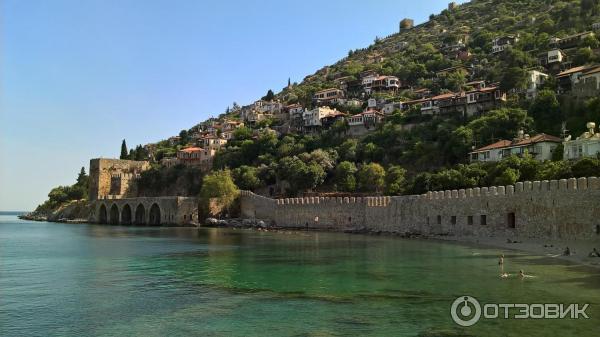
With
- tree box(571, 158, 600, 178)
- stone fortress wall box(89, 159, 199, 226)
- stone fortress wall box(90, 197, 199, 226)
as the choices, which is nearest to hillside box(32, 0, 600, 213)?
tree box(571, 158, 600, 178)

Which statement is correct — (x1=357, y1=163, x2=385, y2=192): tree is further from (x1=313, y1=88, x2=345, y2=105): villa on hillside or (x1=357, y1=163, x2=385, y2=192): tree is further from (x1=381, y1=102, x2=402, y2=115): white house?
(x1=313, y1=88, x2=345, y2=105): villa on hillside

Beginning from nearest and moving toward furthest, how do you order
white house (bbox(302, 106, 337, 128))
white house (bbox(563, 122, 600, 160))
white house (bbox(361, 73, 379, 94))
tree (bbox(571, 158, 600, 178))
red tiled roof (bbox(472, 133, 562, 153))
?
tree (bbox(571, 158, 600, 178)), white house (bbox(563, 122, 600, 160)), red tiled roof (bbox(472, 133, 562, 153)), white house (bbox(302, 106, 337, 128)), white house (bbox(361, 73, 379, 94))

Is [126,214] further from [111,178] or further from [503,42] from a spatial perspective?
[503,42]

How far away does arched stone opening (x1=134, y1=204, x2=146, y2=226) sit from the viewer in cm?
6456

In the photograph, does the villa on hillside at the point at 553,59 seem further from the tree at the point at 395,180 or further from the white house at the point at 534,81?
the tree at the point at 395,180

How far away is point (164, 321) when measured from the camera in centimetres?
1231

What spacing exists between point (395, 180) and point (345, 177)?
7623mm

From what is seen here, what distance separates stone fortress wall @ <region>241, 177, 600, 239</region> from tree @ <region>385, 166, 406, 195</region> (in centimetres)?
351

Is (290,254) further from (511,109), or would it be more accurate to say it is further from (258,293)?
(511,109)

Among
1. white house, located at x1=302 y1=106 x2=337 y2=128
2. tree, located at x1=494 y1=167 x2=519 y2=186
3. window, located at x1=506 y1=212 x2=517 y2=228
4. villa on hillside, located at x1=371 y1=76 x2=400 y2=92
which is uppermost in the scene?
villa on hillside, located at x1=371 y1=76 x2=400 y2=92

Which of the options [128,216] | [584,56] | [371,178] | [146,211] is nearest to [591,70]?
[584,56]

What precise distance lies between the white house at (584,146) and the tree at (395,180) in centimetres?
1255

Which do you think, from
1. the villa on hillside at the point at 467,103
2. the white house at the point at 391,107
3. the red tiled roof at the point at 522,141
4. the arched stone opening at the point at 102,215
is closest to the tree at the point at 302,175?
the red tiled roof at the point at 522,141

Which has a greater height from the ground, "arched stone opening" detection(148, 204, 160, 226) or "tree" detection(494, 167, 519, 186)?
"tree" detection(494, 167, 519, 186)
